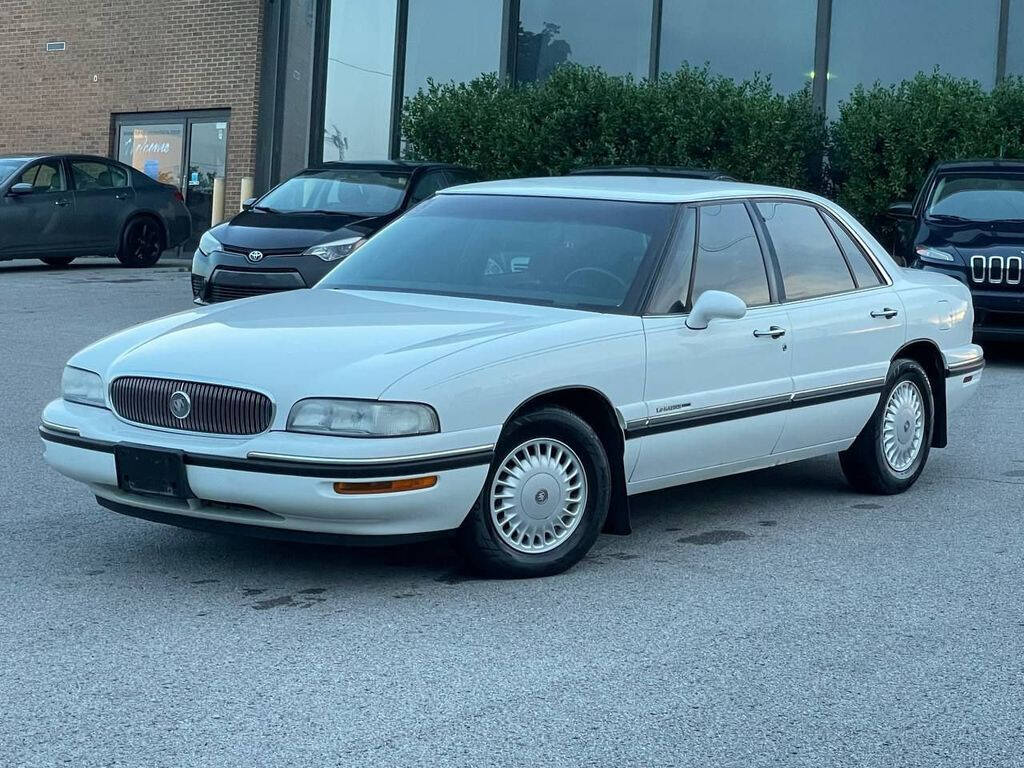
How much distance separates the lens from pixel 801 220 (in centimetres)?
695

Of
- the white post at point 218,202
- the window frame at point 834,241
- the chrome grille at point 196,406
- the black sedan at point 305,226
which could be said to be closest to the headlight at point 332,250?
the black sedan at point 305,226

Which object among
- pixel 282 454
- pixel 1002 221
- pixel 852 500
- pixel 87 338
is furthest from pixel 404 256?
pixel 1002 221

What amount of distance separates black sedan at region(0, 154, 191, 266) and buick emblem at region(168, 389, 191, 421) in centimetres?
1446

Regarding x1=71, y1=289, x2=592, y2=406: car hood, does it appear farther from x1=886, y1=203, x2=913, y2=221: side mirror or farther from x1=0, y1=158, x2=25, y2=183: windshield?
x1=0, y1=158, x2=25, y2=183: windshield

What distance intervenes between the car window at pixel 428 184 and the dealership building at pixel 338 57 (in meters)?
5.77

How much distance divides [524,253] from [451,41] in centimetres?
1713

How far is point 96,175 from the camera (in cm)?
1991

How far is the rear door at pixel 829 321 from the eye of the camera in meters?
6.55

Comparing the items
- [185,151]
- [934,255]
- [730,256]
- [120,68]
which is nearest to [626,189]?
[730,256]

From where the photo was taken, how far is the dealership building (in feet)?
64.8

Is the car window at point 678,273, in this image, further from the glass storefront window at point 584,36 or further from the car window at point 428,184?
the glass storefront window at point 584,36

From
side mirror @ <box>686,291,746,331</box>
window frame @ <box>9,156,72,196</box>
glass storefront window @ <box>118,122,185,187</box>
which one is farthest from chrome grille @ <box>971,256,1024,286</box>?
glass storefront window @ <box>118,122,185,187</box>

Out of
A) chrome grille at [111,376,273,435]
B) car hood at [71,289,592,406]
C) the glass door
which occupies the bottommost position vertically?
chrome grille at [111,376,273,435]

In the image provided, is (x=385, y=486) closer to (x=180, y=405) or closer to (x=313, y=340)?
(x=313, y=340)
